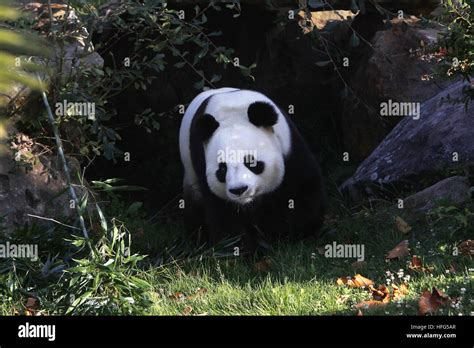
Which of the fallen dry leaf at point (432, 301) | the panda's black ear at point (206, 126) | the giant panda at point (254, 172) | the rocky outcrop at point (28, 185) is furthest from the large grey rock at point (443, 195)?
the rocky outcrop at point (28, 185)

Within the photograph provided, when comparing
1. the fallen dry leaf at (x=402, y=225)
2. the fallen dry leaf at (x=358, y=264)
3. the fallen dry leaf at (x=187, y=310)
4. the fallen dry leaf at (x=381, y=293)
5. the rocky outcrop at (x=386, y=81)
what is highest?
the rocky outcrop at (x=386, y=81)

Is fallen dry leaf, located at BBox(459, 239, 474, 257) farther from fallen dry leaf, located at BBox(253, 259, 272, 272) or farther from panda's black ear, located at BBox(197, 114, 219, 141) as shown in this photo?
panda's black ear, located at BBox(197, 114, 219, 141)

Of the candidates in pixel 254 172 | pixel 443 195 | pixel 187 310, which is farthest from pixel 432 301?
pixel 254 172

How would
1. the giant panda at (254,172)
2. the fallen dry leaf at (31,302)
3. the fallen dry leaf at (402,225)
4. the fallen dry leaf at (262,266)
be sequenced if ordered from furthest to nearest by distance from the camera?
the giant panda at (254,172)
the fallen dry leaf at (402,225)
the fallen dry leaf at (262,266)
the fallen dry leaf at (31,302)

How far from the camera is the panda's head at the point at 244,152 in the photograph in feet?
19.5

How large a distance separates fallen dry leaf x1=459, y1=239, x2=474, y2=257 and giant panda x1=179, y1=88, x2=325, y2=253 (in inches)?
64.7

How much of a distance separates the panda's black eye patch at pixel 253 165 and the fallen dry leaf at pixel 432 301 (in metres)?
2.17

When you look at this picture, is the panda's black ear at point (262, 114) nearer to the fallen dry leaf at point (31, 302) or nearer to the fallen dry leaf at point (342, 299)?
the fallen dry leaf at point (342, 299)

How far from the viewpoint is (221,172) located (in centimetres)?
605

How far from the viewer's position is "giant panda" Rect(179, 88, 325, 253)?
6043mm

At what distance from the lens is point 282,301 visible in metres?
4.44

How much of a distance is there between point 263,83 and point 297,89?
1.47 feet
